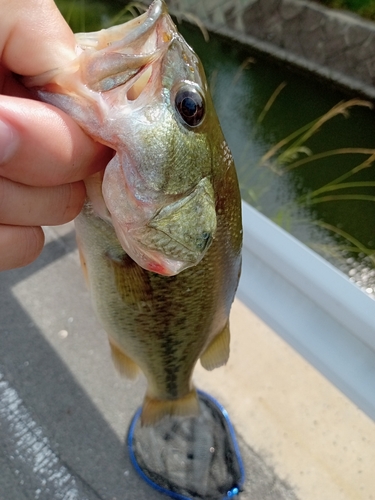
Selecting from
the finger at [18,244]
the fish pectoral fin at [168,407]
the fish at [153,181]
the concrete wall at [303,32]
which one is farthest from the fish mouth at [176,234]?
the concrete wall at [303,32]

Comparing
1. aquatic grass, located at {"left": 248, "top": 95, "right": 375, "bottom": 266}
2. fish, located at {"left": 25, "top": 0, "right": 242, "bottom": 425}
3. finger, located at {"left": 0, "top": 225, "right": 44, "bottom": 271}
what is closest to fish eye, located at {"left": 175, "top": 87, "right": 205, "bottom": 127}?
fish, located at {"left": 25, "top": 0, "right": 242, "bottom": 425}

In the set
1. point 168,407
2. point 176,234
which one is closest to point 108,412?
point 168,407

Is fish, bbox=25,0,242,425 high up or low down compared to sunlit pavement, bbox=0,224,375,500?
up

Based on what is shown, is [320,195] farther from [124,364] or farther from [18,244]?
[18,244]

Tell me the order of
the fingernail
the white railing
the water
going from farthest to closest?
the water → the white railing → the fingernail

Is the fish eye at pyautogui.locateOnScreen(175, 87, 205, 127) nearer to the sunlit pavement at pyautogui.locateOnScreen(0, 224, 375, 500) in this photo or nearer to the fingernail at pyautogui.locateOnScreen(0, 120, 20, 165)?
the fingernail at pyautogui.locateOnScreen(0, 120, 20, 165)

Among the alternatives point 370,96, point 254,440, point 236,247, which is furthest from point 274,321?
point 370,96

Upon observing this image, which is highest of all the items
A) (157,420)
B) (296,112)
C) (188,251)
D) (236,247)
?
(188,251)

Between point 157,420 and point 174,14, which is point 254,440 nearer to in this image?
point 157,420
